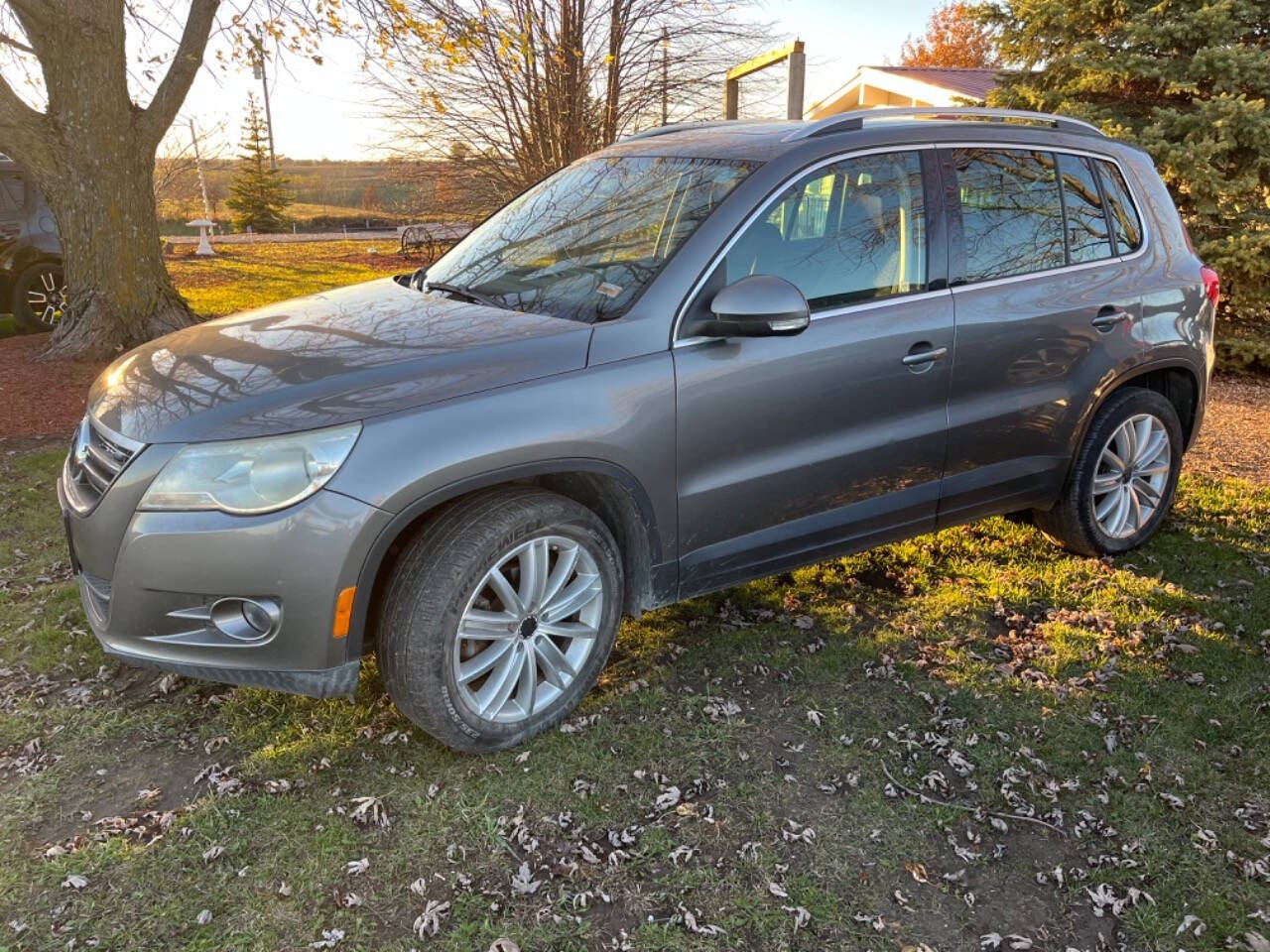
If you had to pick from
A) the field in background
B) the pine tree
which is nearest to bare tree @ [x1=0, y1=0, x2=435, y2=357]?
the field in background

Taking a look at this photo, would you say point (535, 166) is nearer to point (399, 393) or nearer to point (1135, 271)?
point (1135, 271)

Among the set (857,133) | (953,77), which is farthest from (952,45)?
(857,133)

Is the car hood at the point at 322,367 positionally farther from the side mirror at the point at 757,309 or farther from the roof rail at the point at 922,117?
the roof rail at the point at 922,117

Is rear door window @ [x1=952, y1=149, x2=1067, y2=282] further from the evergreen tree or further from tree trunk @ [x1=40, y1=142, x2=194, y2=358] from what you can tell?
tree trunk @ [x1=40, y1=142, x2=194, y2=358]

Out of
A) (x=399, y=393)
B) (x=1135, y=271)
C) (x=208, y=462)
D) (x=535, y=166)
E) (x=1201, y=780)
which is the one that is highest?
(x=535, y=166)

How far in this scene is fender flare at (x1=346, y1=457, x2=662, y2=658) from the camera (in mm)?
2643

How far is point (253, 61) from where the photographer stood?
9250mm

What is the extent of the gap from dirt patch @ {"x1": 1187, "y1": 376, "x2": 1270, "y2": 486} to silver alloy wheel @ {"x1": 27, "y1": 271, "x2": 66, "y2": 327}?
35.0ft

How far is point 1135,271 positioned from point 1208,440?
3287 millimetres

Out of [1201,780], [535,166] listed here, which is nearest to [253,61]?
[535,166]

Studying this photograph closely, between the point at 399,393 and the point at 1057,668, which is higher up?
the point at 399,393

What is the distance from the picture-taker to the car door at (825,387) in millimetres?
3148

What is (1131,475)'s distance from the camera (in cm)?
443

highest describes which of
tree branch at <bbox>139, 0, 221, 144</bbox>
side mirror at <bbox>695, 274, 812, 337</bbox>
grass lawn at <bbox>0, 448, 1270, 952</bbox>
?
tree branch at <bbox>139, 0, 221, 144</bbox>
